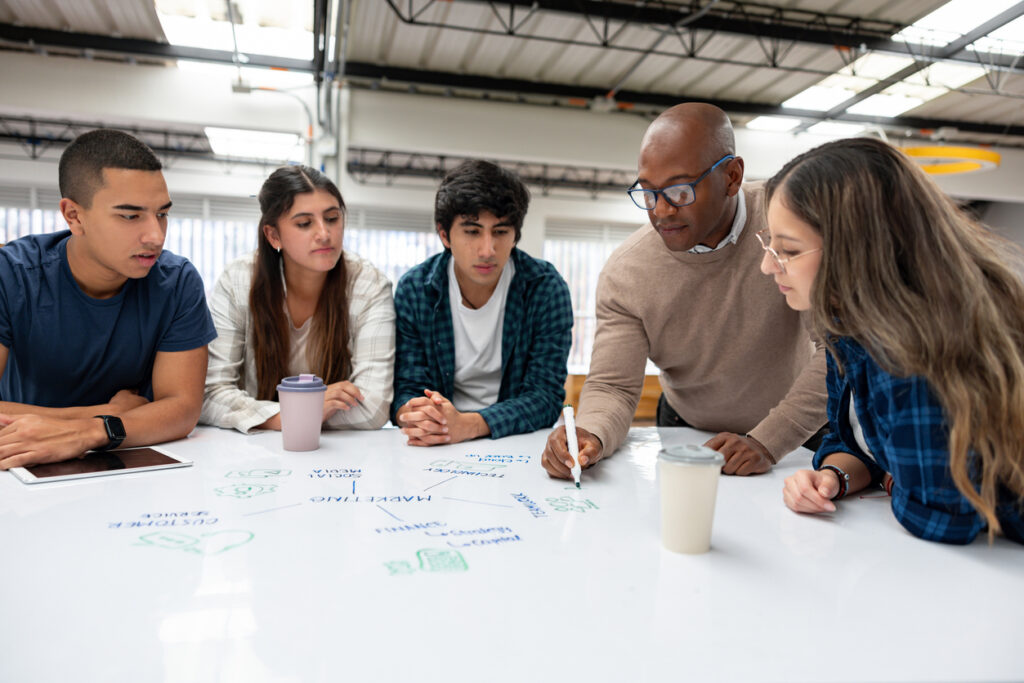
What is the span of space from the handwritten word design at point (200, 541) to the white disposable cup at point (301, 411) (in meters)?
0.56

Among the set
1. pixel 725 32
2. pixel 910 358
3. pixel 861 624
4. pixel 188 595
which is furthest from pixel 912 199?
pixel 725 32

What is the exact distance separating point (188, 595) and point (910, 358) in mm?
999

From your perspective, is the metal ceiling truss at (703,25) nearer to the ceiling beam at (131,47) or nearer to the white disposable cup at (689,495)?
the ceiling beam at (131,47)

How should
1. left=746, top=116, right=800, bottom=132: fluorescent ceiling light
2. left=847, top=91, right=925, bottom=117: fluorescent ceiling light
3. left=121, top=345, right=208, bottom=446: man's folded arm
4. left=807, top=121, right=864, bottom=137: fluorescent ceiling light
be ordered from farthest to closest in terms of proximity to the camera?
1. left=807, top=121, right=864, bottom=137: fluorescent ceiling light
2. left=746, top=116, right=800, bottom=132: fluorescent ceiling light
3. left=847, top=91, right=925, bottom=117: fluorescent ceiling light
4. left=121, top=345, right=208, bottom=446: man's folded arm

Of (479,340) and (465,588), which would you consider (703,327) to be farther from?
(465,588)

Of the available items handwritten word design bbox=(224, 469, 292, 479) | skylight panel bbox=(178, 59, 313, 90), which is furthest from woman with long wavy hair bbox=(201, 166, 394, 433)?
skylight panel bbox=(178, 59, 313, 90)

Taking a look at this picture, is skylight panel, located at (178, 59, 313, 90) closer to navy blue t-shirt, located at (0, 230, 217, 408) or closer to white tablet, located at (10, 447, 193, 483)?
navy blue t-shirt, located at (0, 230, 217, 408)

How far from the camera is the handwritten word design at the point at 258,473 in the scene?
4.47ft

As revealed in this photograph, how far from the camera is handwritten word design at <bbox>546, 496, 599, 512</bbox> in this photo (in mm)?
1206

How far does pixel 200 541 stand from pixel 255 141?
22.6 feet

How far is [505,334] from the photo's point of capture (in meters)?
2.14

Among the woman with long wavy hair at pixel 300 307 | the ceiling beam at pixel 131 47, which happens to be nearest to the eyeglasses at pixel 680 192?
the woman with long wavy hair at pixel 300 307

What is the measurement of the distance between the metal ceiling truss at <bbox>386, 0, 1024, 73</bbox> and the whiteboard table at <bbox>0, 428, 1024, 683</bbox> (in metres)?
5.12

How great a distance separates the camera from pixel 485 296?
2201mm
